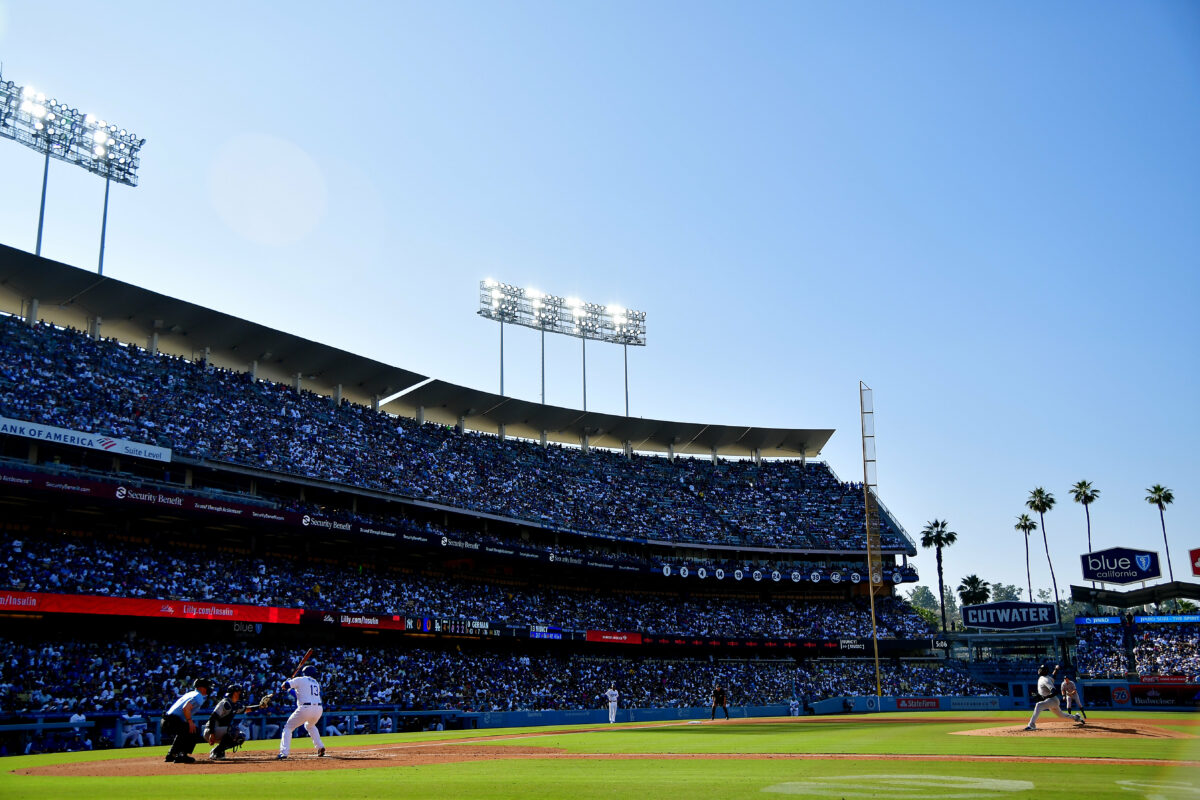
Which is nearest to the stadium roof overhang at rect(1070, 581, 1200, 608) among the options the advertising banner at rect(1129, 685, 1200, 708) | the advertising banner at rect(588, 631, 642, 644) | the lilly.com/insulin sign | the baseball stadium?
the baseball stadium

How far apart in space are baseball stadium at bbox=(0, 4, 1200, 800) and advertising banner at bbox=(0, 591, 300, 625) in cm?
14

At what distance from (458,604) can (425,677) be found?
6071 millimetres

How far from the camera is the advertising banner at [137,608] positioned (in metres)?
34.6

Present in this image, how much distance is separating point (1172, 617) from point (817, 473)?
28.2 m

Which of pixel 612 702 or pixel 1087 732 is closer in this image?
pixel 1087 732

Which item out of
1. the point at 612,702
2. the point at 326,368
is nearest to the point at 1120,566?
the point at 612,702

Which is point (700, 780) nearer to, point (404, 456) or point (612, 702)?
point (612, 702)

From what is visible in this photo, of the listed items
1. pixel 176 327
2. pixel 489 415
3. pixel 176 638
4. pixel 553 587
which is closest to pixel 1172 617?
pixel 553 587

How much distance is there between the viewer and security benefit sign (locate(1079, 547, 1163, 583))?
2739 inches

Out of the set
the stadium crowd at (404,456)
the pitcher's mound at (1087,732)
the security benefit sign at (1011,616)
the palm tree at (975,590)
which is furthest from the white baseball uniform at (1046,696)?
the palm tree at (975,590)

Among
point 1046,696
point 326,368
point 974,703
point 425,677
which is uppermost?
point 326,368

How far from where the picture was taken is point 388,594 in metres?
50.9

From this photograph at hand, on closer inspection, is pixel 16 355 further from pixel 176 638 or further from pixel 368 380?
pixel 368 380

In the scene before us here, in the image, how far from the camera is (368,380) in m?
61.5
